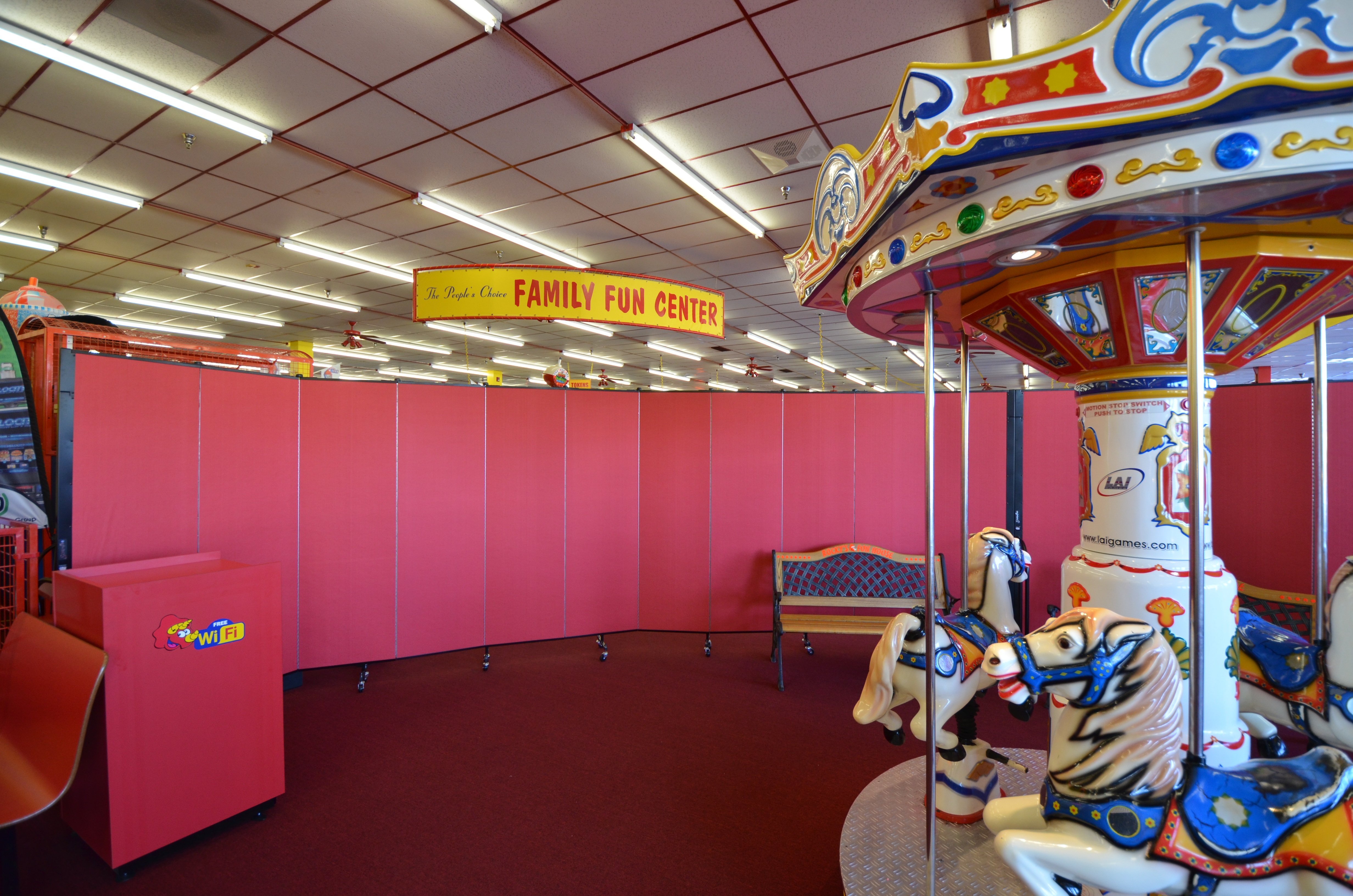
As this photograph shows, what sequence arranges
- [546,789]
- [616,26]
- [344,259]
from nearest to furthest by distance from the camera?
1. [546,789]
2. [616,26]
3. [344,259]

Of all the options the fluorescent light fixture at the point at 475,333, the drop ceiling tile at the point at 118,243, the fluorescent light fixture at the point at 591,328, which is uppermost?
the drop ceiling tile at the point at 118,243

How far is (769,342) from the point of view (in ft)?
36.6

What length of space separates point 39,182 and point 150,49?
2.70 meters

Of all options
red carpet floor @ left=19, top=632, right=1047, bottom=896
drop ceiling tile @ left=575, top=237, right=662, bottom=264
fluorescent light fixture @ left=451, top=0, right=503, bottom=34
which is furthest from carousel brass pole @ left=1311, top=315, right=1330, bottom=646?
drop ceiling tile @ left=575, top=237, right=662, bottom=264

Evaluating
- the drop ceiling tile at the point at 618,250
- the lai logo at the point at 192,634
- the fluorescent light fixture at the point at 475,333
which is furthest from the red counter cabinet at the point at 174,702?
the fluorescent light fixture at the point at 475,333

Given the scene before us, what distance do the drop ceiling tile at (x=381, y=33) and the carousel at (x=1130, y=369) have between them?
2.41m

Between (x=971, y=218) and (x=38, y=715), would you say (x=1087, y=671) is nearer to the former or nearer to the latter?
(x=971, y=218)

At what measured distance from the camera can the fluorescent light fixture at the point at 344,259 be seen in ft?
21.3

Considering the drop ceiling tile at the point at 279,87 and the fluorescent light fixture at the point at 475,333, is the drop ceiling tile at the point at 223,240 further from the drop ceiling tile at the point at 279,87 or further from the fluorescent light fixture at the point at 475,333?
the fluorescent light fixture at the point at 475,333

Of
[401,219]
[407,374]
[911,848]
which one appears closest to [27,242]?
[401,219]

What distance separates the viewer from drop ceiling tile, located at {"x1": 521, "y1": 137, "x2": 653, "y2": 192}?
4.37 meters

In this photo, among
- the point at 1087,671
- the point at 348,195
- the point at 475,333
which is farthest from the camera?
the point at 475,333

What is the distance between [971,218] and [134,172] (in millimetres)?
6369

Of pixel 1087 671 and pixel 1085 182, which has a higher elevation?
pixel 1085 182
